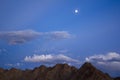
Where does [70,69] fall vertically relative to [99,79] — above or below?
above

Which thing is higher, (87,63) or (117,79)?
(87,63)

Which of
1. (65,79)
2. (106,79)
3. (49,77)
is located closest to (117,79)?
(106,79)

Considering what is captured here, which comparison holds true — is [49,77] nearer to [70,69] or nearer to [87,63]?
[70,69]

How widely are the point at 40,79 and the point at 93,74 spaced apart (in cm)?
5065

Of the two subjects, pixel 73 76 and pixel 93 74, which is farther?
pixel 73 76

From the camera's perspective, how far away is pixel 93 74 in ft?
530

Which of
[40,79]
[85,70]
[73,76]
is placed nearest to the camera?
[85,70]

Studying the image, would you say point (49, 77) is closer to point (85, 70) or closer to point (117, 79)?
point (85, 70)

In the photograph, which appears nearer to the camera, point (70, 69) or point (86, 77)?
point (86, 77)

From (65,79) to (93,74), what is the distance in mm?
33170

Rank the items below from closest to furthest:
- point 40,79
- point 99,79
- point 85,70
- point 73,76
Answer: point 99,79 < point 85,70 < point 73,76 < point 40,79

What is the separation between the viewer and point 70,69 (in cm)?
19762

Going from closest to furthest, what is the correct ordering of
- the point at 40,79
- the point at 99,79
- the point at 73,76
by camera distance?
1. the point at 99,79
2. the point at 73,76
3. the point at 40,79

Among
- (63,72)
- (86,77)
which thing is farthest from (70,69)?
(86,77)
